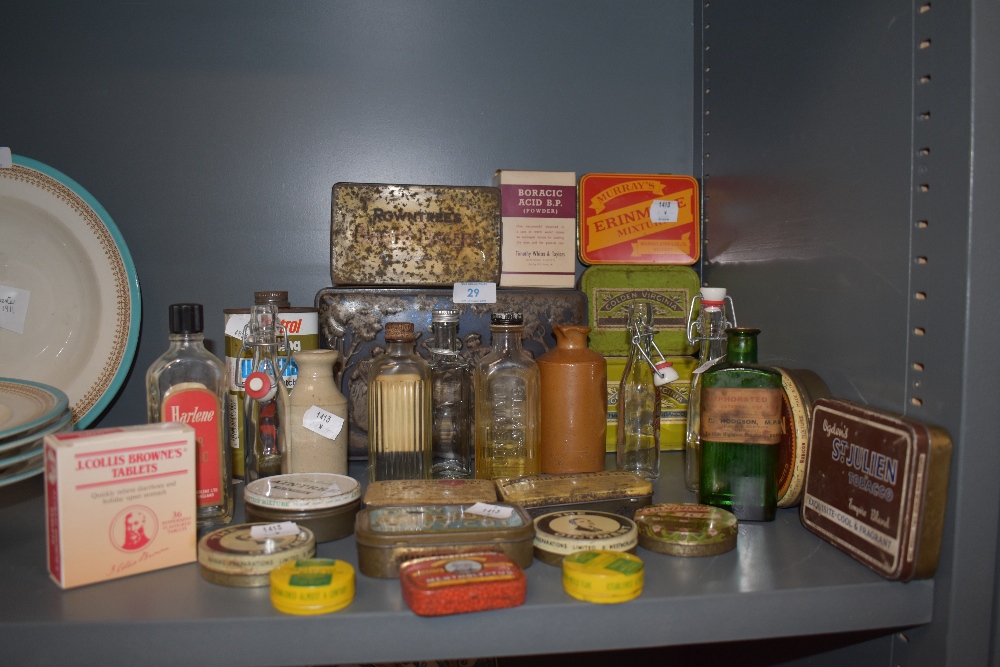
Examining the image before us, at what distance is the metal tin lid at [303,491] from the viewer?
80 centimetres

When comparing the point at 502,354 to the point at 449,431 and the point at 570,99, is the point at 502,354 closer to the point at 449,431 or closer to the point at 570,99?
the point at 449,431

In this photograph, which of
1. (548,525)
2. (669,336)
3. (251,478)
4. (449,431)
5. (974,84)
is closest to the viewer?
(974,84)

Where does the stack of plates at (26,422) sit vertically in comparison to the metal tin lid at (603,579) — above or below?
above

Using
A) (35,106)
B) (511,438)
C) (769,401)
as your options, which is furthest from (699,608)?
(35,106)

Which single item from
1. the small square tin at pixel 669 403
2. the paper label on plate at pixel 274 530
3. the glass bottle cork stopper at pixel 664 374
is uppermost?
the glass bottle cork stopper at pixel 664 374

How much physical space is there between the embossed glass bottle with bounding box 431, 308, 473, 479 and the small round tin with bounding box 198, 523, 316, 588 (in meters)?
0.35

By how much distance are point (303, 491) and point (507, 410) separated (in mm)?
332

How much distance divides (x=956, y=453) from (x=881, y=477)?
0.23ft

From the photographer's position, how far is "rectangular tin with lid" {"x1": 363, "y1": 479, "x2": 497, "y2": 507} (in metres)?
0.82

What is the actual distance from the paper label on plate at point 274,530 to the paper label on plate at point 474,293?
19.4 inches

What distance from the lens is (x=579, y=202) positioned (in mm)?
1251

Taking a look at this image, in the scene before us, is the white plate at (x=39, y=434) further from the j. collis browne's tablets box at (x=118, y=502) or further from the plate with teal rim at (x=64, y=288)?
the plate with teal rim at (x=64, y=288)

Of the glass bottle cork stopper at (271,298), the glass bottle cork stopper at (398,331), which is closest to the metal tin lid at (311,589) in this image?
the glass bottle cork stopper at (398,331)

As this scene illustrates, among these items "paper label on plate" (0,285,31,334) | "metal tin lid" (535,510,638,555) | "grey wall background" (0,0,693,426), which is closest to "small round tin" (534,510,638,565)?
"metal tin lid" (535,510,638,555)
